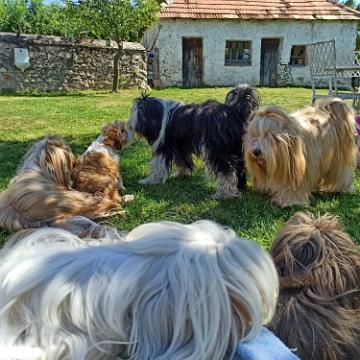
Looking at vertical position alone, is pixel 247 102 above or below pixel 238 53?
below

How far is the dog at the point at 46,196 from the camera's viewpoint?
3.90 metres

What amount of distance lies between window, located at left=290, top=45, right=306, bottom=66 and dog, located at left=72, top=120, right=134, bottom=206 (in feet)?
63.1

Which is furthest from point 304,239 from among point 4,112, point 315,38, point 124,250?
point 315,38

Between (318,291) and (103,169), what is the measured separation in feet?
9.35

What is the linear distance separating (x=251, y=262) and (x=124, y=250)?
425 mm

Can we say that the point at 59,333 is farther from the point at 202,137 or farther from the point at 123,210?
the point at 202,137

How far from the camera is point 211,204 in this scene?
470cm

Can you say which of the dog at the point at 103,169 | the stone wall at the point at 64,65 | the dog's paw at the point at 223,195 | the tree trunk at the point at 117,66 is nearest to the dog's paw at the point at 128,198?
the dog at the point at 103,169

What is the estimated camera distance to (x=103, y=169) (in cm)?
464

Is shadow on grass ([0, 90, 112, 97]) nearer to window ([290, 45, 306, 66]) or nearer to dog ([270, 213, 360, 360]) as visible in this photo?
window ([290, 45, 306, 66])

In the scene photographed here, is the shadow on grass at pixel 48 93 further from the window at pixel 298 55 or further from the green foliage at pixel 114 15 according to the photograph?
the window at pixel 298 55

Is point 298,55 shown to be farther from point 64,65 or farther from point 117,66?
point 64,65

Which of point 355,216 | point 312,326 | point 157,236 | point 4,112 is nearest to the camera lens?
point 157,236

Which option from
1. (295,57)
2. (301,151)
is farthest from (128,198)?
(295,57)
